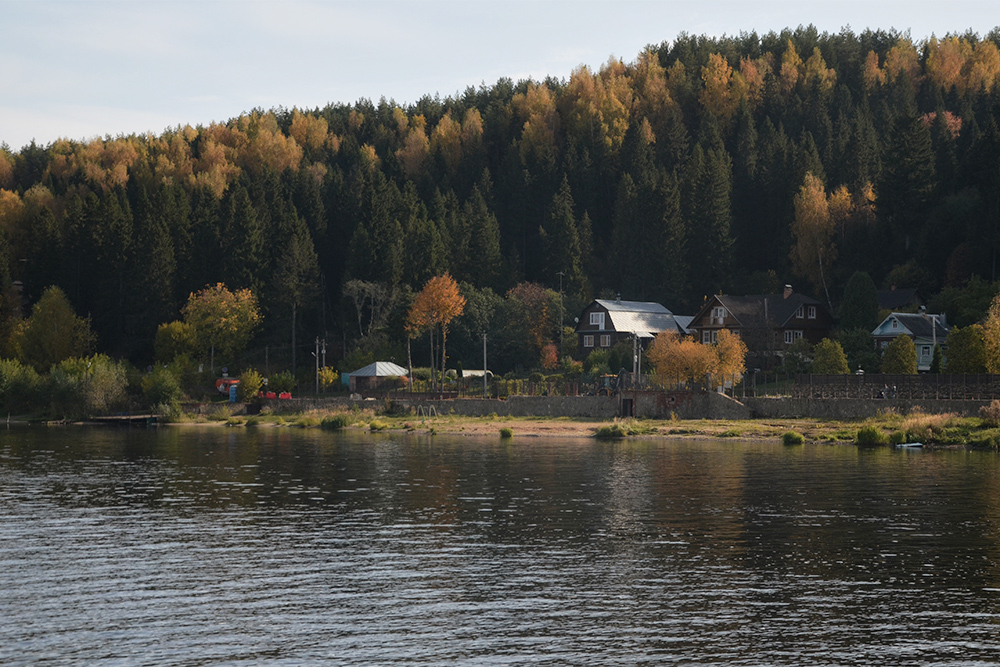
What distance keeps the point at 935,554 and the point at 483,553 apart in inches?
556

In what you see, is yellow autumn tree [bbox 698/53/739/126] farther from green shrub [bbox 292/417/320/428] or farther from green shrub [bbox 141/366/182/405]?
green shrub [bbox 141/366/182/405]

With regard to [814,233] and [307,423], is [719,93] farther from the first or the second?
[307,423]

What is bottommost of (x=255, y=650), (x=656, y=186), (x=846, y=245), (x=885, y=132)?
(x=255, y=650)

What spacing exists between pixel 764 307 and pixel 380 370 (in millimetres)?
46765

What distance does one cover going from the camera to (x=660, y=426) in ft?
272

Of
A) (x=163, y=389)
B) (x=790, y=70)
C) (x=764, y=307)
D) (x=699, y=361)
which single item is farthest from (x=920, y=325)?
(x=790, y=70)

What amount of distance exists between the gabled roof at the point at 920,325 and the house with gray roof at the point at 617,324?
28.0m

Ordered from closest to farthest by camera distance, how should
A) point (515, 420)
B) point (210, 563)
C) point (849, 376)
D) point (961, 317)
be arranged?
point (210, 563)
point (849, 376)
point (515, 420)
point (961, 317)

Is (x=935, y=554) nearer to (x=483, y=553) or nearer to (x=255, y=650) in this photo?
(x=483, y=553)

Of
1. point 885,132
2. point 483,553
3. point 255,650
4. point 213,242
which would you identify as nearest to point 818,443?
point 483,553

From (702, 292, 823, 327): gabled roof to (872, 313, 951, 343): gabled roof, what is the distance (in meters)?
14.2

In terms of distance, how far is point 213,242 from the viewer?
133m

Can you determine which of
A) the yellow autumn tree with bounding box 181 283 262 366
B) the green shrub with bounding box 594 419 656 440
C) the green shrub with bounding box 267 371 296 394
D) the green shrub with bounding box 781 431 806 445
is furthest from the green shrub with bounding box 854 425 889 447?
the yellow autumn tree with bounding box 181 283 262 366

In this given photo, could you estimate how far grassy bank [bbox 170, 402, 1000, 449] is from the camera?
6950 cm
